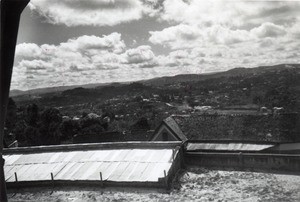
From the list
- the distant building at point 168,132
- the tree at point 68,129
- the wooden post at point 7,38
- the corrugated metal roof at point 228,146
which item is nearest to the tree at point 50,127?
the tree at point 68,129

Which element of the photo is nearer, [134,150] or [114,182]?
[114,182]

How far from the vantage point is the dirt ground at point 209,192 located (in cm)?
1381

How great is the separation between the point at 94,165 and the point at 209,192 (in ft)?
22.2

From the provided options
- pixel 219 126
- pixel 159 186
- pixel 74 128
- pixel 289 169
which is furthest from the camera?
pixel 74 128

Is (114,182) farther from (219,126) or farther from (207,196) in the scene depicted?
(219,126)

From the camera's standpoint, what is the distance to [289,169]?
651 inches

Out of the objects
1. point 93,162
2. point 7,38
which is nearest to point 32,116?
point 93,162

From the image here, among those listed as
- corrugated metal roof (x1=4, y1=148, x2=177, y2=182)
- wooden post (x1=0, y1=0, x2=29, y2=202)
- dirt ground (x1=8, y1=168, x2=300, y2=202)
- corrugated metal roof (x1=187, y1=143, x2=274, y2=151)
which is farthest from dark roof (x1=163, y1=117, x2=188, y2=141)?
wooden post (x1=0, y1=0, x2=29, y2=202)

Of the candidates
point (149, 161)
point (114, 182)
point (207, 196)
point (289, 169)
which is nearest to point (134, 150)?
point (149, 161)

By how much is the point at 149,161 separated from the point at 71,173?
Answer: 13.9 ft

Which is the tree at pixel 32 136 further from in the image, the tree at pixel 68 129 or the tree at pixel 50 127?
the tree at pixel 68 129

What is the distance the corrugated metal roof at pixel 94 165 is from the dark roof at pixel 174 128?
11.8 m

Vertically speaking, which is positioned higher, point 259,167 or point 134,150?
point 134,150

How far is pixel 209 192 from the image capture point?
47.4ft
